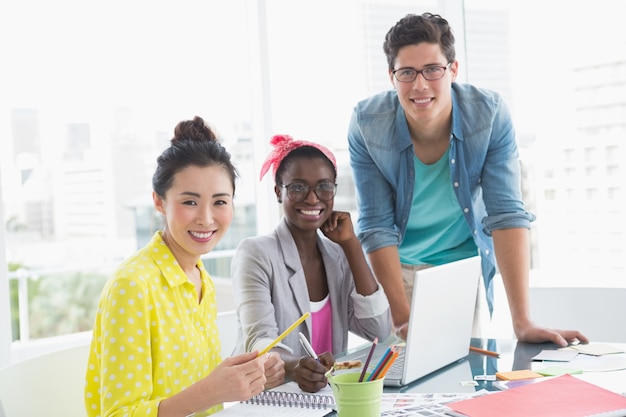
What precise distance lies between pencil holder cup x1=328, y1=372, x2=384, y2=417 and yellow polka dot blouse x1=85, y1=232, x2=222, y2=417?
37 centimetres

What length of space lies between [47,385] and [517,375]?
0.98 m

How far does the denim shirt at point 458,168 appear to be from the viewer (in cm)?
216

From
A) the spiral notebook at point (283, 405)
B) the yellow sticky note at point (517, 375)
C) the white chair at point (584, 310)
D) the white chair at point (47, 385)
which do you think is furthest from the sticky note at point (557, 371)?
the white chair at point (584, 310)

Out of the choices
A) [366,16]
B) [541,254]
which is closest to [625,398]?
[541,254]

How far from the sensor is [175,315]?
1.53m

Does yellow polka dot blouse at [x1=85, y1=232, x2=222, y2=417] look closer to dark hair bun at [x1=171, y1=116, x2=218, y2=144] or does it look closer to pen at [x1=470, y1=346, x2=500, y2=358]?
dark hair bun at [x1=171, y1=116, x2=218, y2=144]

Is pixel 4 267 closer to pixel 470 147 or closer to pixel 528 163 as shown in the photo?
pixel 470 147

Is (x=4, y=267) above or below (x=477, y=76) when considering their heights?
below

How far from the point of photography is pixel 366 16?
4004 millimetres

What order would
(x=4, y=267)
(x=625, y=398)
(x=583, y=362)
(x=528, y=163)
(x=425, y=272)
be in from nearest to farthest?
(x=625, y=398)
(x=425, y=272)
(x=583, y=362)
(x=4, y=267)
(x=528, y=163)

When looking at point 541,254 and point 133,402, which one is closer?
point 133,402

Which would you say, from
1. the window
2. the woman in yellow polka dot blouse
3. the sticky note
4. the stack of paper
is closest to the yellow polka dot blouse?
the woman in yellow polka dot blouse

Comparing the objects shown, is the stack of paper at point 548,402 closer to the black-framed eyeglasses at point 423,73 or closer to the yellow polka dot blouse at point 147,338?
the yellow polka dot blouse at point 147,338

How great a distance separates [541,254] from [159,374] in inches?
102
